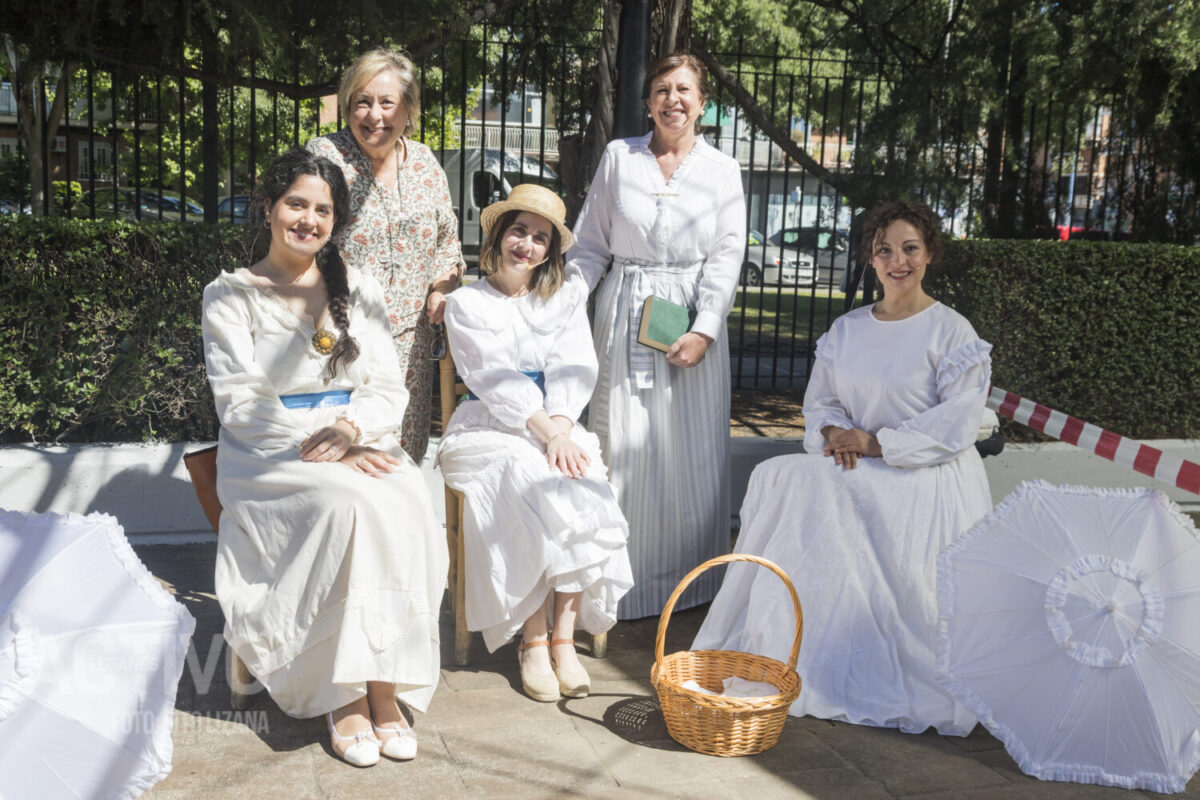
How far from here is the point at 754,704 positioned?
3107 millimetres

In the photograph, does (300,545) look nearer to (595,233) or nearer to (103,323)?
(595,233)

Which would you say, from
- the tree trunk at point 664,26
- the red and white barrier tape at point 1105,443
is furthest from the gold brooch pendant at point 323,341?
the red and white barrier tape at point 1105,443

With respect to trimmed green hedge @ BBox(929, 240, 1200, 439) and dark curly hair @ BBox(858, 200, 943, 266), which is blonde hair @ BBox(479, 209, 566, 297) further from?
trimmed green hedge @ BBox(929, 240, 1200, 439)

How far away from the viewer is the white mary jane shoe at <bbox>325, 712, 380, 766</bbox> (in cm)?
303

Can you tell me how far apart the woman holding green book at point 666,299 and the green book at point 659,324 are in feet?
0.14

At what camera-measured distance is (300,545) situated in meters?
3.18

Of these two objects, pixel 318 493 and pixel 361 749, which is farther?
pixel 318 493

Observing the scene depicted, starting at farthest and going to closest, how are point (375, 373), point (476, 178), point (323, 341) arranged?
point (476, 178) < point (375, 373) < point (323, 341)

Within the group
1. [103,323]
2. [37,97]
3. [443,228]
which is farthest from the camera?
[37,97]

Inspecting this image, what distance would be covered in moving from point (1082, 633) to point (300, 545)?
2248mm

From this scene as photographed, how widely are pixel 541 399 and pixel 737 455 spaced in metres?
2.18

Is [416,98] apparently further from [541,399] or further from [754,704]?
[754,704]

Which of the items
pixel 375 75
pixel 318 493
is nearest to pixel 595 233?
pixel 375 75

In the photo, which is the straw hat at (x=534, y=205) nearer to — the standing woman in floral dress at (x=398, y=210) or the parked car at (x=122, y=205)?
the standing woman in floral dress at (x=398, y=210)
